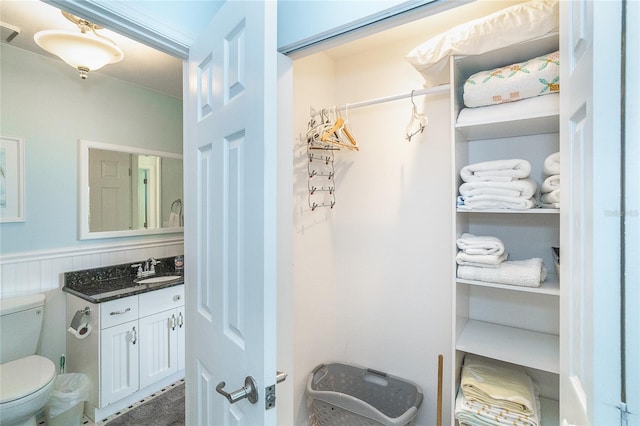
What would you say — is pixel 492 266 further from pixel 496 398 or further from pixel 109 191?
pixel 109 191

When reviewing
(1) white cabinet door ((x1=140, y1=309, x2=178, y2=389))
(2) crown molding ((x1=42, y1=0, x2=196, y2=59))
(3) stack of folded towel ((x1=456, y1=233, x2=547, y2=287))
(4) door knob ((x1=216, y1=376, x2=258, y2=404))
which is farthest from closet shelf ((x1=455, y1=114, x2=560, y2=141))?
(1) white cabinet door ((x1=140, y1=309, x2=178, y2=389))

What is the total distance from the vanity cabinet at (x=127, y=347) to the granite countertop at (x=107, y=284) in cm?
4

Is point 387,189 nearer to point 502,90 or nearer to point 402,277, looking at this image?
point 402,277

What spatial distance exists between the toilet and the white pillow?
2.62m

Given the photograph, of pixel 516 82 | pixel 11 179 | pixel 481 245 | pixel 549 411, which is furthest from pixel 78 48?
pixel 549 411

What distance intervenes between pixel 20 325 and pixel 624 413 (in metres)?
2.81

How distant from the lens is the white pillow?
1.19 meters

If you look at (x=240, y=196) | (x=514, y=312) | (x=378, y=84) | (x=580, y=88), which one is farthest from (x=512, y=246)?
(x=240, y=196)

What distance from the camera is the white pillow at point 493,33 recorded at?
3.89 ft

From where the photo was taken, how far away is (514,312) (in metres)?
1.65

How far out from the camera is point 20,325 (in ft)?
6.25

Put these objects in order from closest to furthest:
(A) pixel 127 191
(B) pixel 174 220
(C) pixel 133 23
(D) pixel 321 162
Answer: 1. (C) pixel 133 23
2. (D) pixel 321 162
3. (A) pixel 127 191
4. (B) pixel 174 220

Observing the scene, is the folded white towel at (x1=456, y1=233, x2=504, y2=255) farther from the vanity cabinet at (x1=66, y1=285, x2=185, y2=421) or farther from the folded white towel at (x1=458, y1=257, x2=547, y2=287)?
the vanity cabinet at (x1=66, y1=285, x2=185, y2=421)

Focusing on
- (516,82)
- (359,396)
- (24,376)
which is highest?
(516,82)
